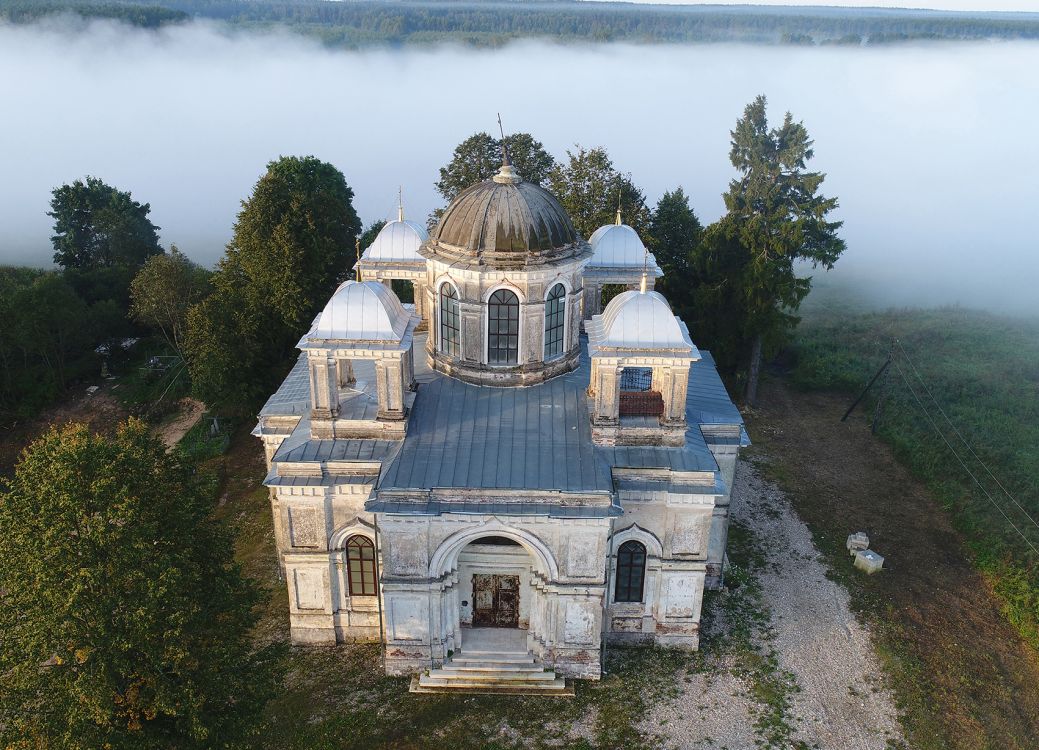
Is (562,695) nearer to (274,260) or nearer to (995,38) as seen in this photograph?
(274,260)

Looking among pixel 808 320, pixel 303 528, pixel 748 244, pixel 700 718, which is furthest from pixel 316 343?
pixel 808 320

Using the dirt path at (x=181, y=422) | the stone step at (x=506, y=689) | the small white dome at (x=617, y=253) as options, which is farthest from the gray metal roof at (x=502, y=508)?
the dirt path at (x=181, y=422)

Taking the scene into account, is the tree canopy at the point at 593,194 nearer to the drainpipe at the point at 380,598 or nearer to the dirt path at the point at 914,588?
the dirt path at the point at 914,588

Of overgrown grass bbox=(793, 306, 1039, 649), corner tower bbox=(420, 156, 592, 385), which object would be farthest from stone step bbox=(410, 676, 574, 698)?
overgrown grass bbox=(793, 306, 1039, 649)

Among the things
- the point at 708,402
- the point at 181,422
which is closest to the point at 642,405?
the point at 708,402

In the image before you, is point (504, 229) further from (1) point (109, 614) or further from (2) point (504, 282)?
(1) point (109, 614)

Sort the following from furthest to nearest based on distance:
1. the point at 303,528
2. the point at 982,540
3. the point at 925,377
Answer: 1. the point at 925,377
2. the point at 982,540
3. the point at 303,528

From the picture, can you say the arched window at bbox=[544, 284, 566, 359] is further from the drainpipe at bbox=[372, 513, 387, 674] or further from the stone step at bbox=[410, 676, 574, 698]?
the stone step at bbox=[410, 676, 574, 698]
